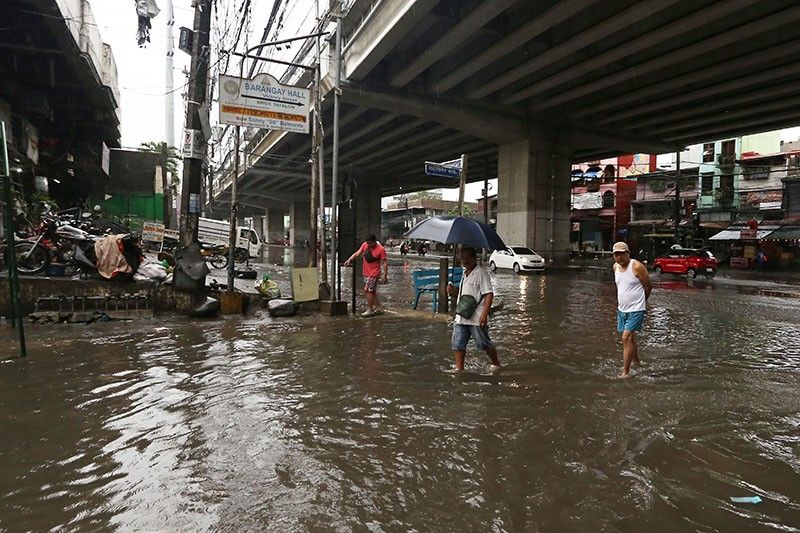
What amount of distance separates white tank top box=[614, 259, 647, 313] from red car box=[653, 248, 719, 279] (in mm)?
22773

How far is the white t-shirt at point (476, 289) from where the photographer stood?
5.73 metres

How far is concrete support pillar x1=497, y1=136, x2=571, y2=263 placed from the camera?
27.1m

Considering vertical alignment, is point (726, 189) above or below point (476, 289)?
above

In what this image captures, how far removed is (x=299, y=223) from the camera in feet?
207

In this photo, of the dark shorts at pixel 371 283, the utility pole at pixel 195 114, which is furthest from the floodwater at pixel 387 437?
the utility pole at pixel 195 114

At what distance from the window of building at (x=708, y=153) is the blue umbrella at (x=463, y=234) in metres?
40.4

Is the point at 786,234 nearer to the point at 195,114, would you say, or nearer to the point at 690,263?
the point at 690,263

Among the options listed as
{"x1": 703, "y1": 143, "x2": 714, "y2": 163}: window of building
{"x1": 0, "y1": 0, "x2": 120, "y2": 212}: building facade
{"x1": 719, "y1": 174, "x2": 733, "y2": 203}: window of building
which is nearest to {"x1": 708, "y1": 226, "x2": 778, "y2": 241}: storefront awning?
{"x1": 719, "y1": 174, "x2": 733, "y2": 203}: window of building

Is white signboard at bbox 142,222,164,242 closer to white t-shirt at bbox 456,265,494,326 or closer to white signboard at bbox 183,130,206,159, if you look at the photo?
white signboard at bbox 183,130,206,159

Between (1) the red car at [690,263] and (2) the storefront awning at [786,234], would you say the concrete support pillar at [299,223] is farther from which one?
(2) the storefront awning at [786,234]

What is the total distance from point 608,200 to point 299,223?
3701 centimetres

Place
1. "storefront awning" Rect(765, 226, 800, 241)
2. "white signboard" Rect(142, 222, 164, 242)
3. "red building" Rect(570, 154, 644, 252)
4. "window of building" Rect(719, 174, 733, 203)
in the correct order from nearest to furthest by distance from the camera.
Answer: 1. "white signboard" Rect(142, 222, 164, 242)
2. "storefront awning" Rect(765, 226, 800, 241)
3. "window of building" Rect(719, 174, 733, 203)
4. "red building" Rect(570, 154, 644, 252)

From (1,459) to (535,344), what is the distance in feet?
21.6

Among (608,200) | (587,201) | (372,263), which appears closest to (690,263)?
(608,200)
